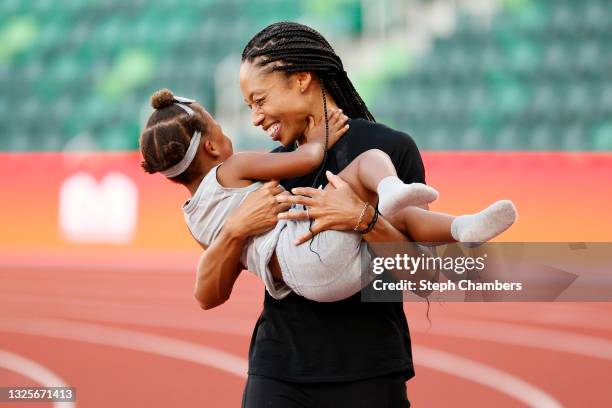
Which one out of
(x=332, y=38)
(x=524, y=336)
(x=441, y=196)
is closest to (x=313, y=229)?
(x=524, y=336)

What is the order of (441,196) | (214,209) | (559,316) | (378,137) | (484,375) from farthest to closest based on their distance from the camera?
(441,196), (559,316), (484,375), (214,209), (378,137)

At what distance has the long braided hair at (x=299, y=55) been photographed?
2229 millimetres

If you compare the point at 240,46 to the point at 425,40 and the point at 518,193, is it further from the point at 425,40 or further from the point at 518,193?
the point at 518,193

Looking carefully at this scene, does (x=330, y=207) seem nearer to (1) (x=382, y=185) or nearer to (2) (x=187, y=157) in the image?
(1) (x=382, y=185)

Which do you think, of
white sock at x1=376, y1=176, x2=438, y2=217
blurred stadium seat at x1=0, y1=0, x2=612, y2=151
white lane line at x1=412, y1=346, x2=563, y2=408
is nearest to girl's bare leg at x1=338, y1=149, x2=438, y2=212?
white sock at x1=376, y1=176, x2=438, y2=217

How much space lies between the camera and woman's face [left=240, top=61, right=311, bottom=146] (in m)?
2.21

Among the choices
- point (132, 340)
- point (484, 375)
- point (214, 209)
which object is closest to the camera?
point (214, 209)

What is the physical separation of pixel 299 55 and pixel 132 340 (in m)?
3.69

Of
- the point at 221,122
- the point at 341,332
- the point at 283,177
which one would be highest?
the point at 221,122

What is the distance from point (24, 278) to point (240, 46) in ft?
12.5

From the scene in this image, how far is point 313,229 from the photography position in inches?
78.5

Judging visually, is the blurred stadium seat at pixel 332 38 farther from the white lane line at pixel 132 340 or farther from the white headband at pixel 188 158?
the white headband at pixel 188 158

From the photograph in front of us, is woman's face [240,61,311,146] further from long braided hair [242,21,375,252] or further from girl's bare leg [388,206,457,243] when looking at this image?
girl's bare leg [388,206,457,243]

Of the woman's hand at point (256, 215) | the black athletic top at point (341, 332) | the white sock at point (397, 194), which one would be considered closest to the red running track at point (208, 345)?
the black athletic top at point (341, 332)
